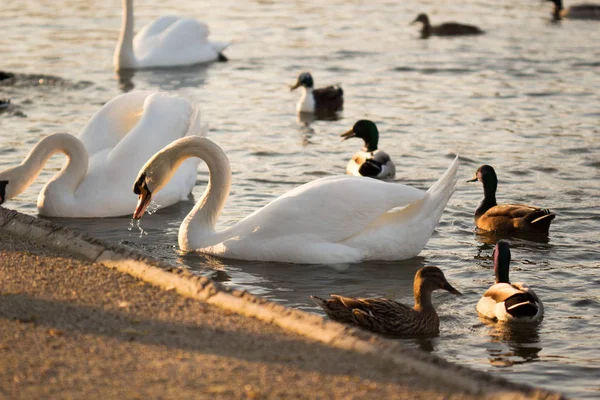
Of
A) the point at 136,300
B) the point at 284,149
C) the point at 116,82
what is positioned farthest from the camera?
the point at 116,82

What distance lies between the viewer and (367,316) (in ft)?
24.9

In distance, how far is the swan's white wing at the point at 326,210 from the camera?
9234mm

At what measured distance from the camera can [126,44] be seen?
1875 centimetres

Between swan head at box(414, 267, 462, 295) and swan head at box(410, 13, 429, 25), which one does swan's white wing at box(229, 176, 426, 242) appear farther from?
swan head at box(410, 13, 429, 25)

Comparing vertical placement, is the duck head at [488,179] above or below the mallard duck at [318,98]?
above

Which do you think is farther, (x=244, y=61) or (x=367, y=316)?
(x=244, y=61)

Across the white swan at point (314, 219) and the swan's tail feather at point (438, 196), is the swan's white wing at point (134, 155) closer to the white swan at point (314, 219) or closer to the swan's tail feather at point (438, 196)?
the white swan at point (314, 219)

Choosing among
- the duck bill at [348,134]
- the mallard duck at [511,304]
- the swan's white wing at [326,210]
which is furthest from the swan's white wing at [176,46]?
the mallard duck at [511,304]

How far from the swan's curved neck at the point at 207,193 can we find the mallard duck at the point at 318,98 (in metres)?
6.19

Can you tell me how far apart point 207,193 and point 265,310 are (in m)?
3.53

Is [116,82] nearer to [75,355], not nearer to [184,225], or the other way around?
A: [184,225]

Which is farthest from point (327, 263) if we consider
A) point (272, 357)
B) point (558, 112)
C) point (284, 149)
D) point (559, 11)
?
point (559, 11)

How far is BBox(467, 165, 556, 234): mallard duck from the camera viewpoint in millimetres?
10141

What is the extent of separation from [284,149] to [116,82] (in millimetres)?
4847
